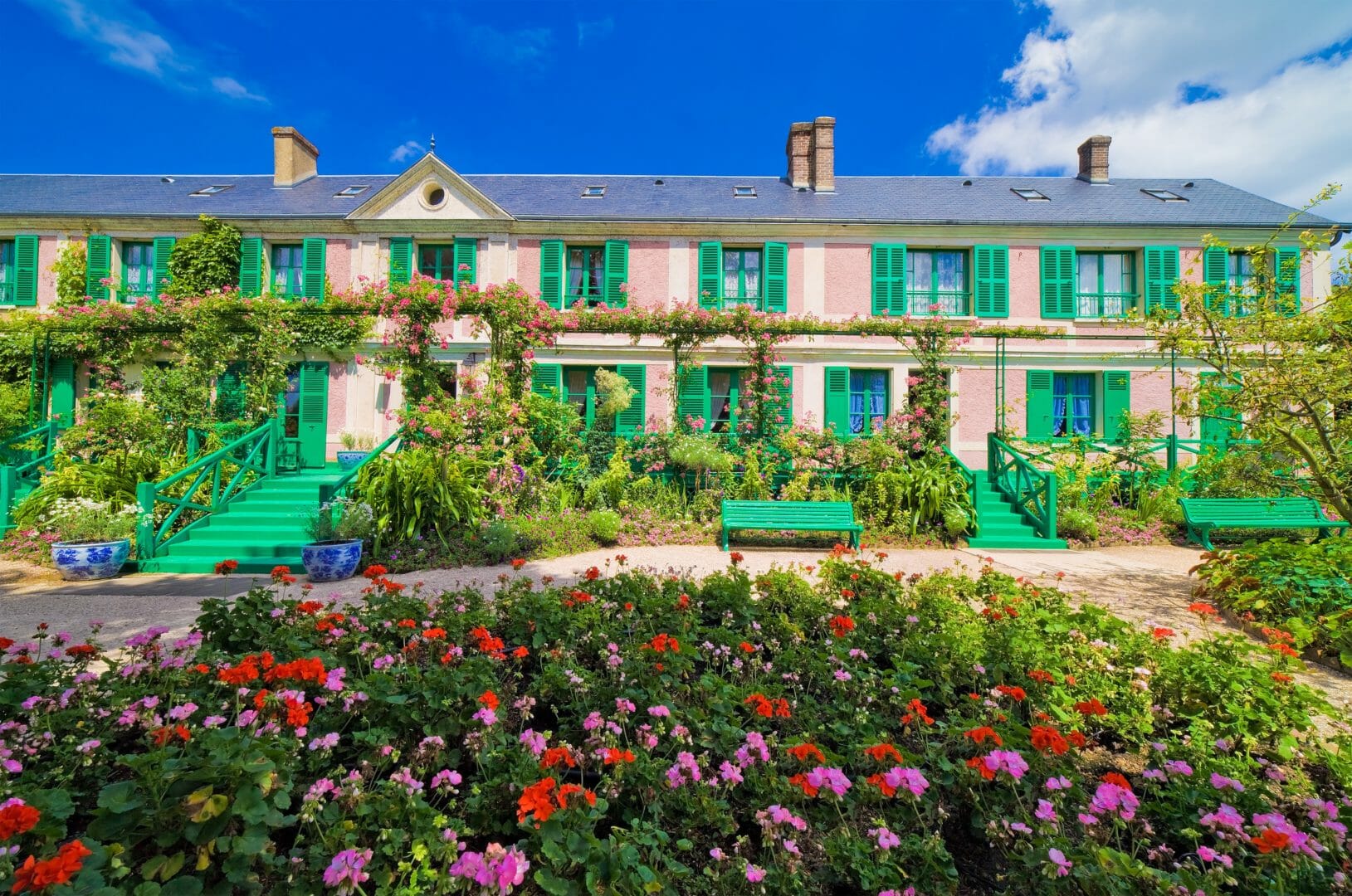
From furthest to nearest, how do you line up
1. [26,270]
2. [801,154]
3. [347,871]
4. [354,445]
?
[801,154]
[26,270]
[354,445]
[347,871]

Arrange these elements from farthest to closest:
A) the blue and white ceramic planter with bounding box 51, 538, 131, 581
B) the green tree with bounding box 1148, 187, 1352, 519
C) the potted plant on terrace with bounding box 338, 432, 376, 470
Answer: the potted plant on terrace with bounding box 338, 432, 376, 470
the blue and white ceramic planter with bounding box 51, 538, 131, 581
the green tree with bounding box 1148, 187, 1352, 519

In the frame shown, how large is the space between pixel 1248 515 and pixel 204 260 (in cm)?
1847

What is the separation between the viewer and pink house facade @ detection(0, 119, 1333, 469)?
40.3ft

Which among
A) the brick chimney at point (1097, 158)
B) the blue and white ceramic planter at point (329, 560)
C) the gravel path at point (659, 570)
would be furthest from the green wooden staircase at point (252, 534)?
the brick chimney at point (1097, 158)

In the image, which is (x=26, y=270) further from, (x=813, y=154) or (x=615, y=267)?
(x=813, y=154)

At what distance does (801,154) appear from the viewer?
14.9 metres

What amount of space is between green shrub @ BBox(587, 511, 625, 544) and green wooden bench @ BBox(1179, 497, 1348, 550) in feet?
24.7

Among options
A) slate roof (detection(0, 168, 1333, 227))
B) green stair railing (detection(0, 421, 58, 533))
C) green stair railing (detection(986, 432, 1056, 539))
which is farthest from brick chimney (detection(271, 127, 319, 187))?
green stair railing (detection(986, 432, 1056, 539))

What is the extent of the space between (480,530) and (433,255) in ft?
28.1

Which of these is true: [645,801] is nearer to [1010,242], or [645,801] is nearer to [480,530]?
[480,530]

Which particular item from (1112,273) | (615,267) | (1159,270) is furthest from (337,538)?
(1159,270)

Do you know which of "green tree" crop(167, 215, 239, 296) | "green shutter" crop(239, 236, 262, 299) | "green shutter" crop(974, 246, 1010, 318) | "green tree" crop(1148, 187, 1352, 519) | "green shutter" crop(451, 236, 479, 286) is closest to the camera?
"green tree" crop(1148, 187, 1352, 519)

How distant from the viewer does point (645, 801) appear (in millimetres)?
1725

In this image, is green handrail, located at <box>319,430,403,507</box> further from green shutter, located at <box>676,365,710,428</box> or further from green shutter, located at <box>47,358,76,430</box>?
green shutter, located at <box>47,358,76,430</box>
